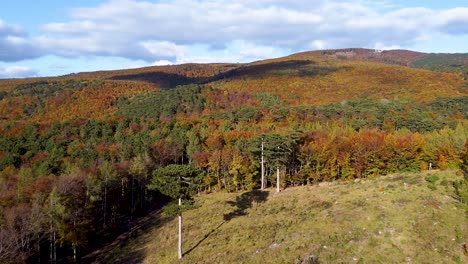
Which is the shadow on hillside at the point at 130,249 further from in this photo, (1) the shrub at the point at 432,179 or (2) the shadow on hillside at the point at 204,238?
(1) the shrub at the point at 432,179

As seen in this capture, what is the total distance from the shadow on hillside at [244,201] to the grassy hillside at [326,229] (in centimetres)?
15

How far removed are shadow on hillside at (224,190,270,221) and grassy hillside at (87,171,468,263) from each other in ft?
0.50

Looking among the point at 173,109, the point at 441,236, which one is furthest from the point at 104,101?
the point at 441,236

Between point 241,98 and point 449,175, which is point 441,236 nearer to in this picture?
point 449,175

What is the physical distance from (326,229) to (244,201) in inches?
808

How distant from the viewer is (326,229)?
118ft

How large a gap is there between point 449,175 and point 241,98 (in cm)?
10226

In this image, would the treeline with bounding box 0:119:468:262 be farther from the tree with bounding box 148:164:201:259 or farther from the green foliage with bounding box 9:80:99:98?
the green foliage with bounding box 9:80:99:98

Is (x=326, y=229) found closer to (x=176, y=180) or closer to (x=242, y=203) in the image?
(x=176, y=180)

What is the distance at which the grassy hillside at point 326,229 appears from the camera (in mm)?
31047

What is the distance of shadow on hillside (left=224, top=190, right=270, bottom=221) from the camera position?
48272 mm

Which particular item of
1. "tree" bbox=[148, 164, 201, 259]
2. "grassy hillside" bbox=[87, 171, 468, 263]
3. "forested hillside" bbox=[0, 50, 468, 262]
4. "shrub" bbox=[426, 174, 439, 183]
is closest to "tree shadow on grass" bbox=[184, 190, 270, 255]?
"grassy hillside" bbox=[87, 171, 468, 263]

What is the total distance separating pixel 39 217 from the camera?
133 feet

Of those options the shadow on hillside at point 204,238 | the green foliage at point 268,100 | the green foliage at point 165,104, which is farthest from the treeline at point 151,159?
the green foliage at point 165,104
